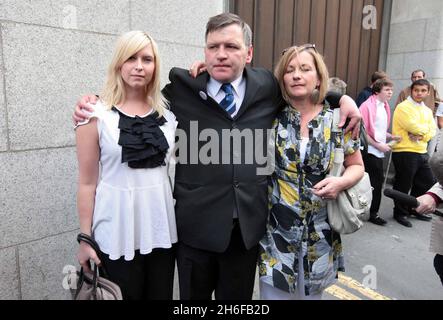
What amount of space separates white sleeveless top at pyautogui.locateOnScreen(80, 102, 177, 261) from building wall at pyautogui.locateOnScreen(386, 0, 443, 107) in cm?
589

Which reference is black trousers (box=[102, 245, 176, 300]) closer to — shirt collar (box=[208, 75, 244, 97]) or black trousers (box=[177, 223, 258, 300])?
black trousers (box=[177, 223, 258, 300])

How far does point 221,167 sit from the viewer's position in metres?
1.97

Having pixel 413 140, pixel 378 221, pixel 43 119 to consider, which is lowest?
→ pixel 378 221

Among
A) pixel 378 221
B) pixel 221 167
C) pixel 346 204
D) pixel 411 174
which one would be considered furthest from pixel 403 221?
pixel 221 167

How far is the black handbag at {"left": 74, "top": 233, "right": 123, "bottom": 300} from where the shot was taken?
67.7 inches

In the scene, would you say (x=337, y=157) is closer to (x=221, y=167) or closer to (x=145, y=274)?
(x=221, y=167)

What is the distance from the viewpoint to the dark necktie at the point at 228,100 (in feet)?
6.54

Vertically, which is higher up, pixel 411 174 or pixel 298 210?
pixel 298 210

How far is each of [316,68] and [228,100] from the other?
0.51 m

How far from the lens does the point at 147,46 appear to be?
1.90m

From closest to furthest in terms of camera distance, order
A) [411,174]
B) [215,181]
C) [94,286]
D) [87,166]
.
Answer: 1. [94,286]
2. [87,166]
3. [215,181]
4. [411,174]

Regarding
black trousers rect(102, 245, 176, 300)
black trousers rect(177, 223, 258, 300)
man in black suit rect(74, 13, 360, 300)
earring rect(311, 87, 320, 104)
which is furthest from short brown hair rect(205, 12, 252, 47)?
black trousers rect(102, 245, 176, 300)

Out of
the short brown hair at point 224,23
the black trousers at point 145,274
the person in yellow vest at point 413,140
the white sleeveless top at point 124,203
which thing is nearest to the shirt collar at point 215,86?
the short brown hair at point 224,23

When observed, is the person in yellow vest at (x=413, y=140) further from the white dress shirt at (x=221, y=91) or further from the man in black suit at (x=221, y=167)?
the white dress shirt at (x=221, y=91)
